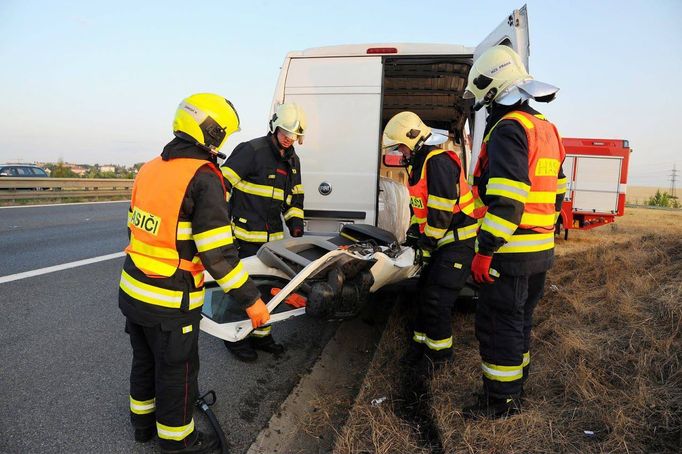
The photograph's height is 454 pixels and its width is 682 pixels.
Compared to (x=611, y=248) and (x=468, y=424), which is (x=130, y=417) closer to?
(x=468, y=424)

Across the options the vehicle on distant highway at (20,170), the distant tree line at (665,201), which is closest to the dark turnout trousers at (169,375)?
the vehicle on distant highway at (20,170)

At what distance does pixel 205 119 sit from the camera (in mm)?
2098

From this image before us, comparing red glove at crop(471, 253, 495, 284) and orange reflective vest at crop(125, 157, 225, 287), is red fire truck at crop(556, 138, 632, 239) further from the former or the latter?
orange reflective vest at crop(125, 157, 225, 287)

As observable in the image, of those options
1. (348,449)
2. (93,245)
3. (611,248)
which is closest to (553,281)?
(611,248)

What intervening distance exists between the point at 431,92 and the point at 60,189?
576 inches

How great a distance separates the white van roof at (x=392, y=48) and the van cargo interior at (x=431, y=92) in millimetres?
436

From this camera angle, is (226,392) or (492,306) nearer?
(492,306)

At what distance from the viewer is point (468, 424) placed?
7.52ft

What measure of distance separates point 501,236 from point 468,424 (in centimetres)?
98

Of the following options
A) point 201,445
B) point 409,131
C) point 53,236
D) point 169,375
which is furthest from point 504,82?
point 53,236

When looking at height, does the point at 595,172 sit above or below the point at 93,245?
above

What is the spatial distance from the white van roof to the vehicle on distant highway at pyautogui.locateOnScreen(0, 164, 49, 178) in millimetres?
17295

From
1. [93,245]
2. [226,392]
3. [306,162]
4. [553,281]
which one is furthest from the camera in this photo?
[93,245]

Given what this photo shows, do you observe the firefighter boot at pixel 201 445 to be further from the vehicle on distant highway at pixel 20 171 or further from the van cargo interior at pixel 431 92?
the vehicle on distant highway at pixel 20 171
